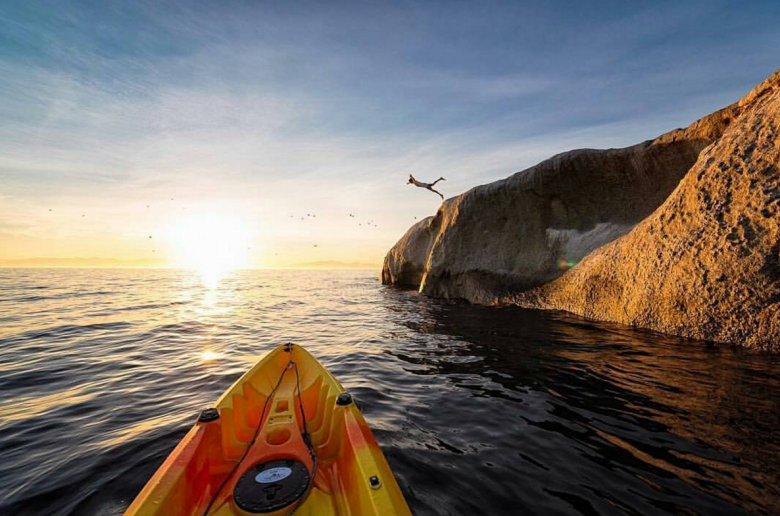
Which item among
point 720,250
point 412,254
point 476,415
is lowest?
point 476,415

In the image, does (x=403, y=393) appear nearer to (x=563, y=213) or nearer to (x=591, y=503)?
(x=591, y=503)

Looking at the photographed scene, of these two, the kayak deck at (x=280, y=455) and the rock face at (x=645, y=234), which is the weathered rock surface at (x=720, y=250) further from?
the kayak deck at (x=280, y=455)

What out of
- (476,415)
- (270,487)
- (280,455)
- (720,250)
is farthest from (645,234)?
(270,487)

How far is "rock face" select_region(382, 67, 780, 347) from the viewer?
24.9 feet

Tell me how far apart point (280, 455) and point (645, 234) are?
11.9m

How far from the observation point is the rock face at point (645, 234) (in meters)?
7.59

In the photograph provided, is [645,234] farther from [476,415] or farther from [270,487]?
[270,487]

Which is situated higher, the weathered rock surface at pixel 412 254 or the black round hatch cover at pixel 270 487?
the weathered rock surface at pixel 412 254

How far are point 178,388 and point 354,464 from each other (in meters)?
5.27

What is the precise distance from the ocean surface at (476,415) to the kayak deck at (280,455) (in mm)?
791

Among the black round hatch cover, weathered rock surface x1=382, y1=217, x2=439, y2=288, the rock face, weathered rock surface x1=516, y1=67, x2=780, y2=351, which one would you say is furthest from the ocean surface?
weathered rock surface x1=382, y1=217, x2=439, y2=288

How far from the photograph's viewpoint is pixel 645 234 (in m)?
10.2

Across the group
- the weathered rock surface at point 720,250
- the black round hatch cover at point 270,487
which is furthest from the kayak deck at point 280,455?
the weathered rock surface at point 720,250

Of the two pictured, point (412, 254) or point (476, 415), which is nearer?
point (476, 415)
